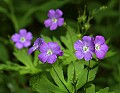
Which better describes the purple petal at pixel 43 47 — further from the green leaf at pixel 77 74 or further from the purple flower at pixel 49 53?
the green leaf at pixel 77 74

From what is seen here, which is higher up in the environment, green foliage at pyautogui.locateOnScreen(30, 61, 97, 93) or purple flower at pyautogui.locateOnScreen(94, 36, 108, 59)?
purple flower at pyautogui.locateOnScreen(94, 36, 108, 59)

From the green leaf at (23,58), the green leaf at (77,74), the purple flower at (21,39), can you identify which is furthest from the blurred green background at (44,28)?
the green leaf at (77,74)

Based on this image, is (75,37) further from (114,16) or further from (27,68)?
(114,16)

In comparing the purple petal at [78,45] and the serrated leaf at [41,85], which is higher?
the purple petal at [78,45]

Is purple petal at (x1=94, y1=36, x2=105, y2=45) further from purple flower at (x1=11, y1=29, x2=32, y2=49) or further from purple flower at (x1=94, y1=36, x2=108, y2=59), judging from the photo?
purple flower at (x1=11, y1=29, x2=32, y2=49)

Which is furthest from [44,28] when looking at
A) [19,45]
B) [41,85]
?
[41,85]

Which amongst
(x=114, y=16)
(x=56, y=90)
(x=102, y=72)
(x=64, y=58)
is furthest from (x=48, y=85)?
(x=114, y=16)

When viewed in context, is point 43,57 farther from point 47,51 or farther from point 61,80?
point 61,80

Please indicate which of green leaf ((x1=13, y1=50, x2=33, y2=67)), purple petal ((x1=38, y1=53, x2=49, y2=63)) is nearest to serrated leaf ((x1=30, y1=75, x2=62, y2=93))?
purple petal ((x1=38, y1=53, x2=49, y2=63))
